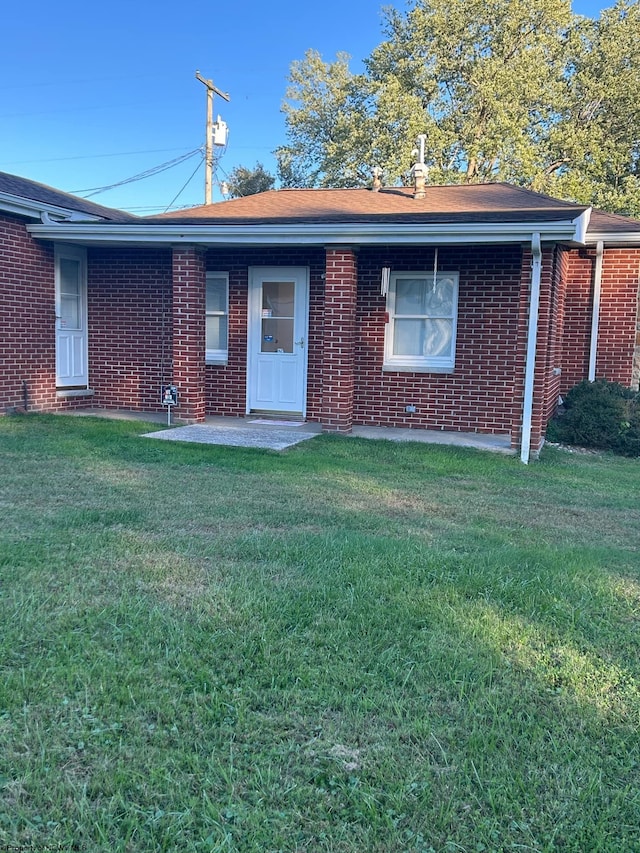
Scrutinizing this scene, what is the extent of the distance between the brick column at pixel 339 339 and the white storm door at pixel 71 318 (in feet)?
14.4

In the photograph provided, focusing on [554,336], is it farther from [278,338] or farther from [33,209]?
[33,209]

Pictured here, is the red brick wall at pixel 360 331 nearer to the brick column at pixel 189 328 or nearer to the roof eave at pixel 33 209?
the roof eave at pixel 33 209

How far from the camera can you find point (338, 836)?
2133mm

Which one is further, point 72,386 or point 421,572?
point 72,386

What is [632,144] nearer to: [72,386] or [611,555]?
[72,386]

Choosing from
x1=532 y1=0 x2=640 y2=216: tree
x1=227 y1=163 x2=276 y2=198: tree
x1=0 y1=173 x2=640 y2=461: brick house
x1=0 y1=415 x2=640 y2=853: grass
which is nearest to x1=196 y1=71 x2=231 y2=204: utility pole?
x1=227 y1=163 x2=276 y2=198: tree

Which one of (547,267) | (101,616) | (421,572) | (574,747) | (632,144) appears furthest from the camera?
(632,144)

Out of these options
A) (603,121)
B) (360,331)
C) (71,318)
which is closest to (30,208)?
(71,318)

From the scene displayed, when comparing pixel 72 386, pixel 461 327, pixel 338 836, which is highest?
pixel 461 327

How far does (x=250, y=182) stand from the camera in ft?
106

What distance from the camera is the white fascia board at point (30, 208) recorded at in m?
9.59

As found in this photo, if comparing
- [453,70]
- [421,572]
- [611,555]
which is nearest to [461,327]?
[611,555]

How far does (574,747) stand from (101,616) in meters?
2.22

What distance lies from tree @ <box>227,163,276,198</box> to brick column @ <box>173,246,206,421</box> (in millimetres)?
23048
